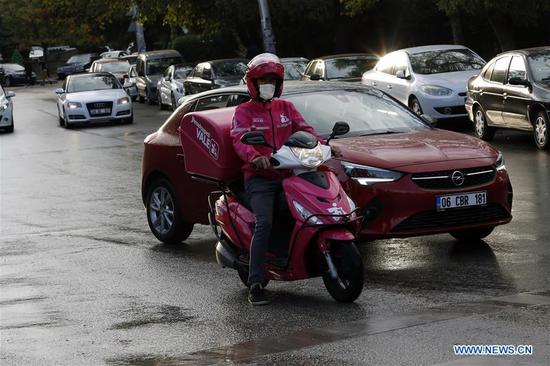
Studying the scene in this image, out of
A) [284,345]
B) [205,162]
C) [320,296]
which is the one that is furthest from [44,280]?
[284,345]

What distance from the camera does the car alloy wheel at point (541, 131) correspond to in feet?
62.4

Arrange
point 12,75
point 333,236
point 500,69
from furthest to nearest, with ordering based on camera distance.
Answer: point 12,75 < point 500,69 < point 333,236

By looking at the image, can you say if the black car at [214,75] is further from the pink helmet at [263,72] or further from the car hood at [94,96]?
the pink helmet at [263,72]

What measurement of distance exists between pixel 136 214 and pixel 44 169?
718 centimetres

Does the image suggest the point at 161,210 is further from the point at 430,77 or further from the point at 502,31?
the point at 502,31

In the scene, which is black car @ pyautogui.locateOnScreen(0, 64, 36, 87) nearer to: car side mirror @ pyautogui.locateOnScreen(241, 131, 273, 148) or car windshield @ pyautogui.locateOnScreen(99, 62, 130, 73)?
car windshield @ pyautogui.locateOnScreen(99, 62, 130, 73)

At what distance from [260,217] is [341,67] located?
67.9ft

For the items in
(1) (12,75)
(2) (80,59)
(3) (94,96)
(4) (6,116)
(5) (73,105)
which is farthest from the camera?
(2) (80,59)

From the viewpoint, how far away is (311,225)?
8.60m

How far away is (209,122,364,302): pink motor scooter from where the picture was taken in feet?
28.2

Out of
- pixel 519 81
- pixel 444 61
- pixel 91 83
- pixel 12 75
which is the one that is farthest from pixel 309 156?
pixel 12 75

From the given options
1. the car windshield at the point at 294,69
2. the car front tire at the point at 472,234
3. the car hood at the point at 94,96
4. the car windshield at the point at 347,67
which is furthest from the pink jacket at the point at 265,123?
the car hood at the point at 94,96

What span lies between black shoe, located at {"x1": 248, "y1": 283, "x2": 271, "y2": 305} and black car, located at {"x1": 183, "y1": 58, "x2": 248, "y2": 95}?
24437mm

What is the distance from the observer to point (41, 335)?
27.3 feet
